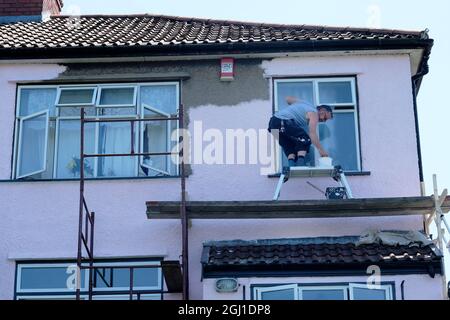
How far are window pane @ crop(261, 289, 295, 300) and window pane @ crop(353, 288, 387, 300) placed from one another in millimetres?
851

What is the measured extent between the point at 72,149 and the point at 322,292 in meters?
4.86

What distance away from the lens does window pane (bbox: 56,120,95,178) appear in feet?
57.1

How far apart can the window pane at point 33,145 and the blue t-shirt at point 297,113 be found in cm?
368

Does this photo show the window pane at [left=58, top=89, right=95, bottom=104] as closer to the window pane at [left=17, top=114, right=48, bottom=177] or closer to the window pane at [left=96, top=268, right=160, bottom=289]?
the window pane at [left=17, top=114, right=48, bottom=177]

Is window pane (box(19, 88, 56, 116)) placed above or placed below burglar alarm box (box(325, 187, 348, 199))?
above

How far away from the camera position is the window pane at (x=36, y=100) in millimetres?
17812

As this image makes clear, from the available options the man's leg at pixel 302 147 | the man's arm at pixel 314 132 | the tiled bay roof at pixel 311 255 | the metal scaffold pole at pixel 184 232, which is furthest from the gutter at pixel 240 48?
the tiled bay roof at pixel 311 255

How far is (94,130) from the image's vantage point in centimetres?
1767

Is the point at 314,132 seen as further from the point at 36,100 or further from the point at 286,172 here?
the point at 36,100

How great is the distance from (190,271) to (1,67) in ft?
15.5

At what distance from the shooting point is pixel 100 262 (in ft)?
54.0

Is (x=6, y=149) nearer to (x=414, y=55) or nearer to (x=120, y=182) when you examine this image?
(x=120, y=182)

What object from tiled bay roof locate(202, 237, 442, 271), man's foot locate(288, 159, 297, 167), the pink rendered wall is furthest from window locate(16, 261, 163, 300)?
man's foot locate(288, 159, 297, 167)

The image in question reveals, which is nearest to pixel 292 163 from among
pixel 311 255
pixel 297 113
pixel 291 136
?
pixel 291 136
